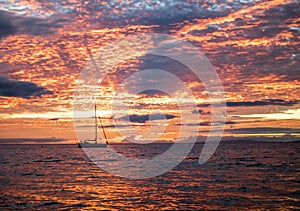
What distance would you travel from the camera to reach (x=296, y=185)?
50406 mm

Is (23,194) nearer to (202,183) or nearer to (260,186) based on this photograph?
(202,183)

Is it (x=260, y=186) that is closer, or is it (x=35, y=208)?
(x=35, y=208)

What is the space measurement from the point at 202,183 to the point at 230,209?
61.1 feet

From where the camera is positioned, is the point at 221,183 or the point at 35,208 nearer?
the point at 35,208

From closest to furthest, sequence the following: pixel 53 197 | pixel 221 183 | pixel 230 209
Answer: pixel 230 209
pixel 53 197
pixel 221 183

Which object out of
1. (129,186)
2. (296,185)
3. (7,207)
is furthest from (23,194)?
(296,185)

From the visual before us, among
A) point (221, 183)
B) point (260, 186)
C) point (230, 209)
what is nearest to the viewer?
point (230, 209)

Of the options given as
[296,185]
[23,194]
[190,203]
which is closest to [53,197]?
[23,194]

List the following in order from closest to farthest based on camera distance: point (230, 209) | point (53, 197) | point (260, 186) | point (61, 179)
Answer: point (230, 209) < point (53, 197) < point (260, 186) < point (61, 179)

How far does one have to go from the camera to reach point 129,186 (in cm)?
5250

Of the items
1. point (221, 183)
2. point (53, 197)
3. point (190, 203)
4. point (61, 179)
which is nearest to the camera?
point (190, 203)

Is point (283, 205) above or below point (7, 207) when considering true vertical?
above

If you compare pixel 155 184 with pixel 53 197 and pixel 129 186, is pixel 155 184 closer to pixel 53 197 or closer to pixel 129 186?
pixel 129 186

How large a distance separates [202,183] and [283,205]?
18147 millimetres
